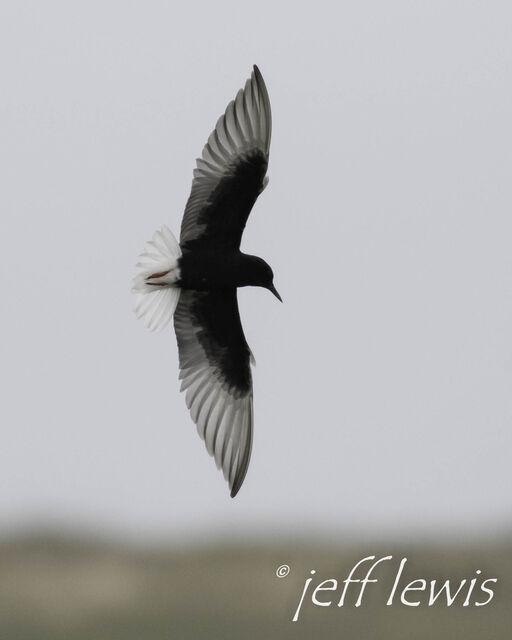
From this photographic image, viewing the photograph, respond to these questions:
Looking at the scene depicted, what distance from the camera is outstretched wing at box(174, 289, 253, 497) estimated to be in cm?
512

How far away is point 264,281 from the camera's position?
16.3 ft

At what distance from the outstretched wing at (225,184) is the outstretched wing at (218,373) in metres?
0.25

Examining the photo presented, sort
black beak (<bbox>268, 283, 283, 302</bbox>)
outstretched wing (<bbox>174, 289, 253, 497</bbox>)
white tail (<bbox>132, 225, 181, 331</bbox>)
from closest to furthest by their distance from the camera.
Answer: white tail (<bbox>132, 225, 181, 331</bbox>) → black beak (<bbox>268, 283, 283, 302</bbox>) → outstretched wing (<bbox>174, 289, 253, 497</bbox>)

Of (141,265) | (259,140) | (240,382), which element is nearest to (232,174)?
(259,140)

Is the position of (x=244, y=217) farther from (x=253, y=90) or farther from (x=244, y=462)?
(x=244, y=462)

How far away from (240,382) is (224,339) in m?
0.19

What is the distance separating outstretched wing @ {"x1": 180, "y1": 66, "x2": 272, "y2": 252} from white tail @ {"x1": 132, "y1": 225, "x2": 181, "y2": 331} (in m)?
0.08

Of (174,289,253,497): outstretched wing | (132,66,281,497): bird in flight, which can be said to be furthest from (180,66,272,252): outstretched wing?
(174,289,253,497): outstretched wing

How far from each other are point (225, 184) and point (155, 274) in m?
0.43

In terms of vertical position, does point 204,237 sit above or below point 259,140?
below

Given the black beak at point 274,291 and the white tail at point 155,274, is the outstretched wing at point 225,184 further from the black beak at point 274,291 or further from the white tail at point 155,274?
the black beak at point 274,291

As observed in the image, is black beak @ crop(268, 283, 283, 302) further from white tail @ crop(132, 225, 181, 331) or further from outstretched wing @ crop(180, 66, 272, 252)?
white tail @ crop(132, 225, 181, 331)

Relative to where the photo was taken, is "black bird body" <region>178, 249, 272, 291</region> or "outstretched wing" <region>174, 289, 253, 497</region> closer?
"black bird body" <region>178, 249, 272, 291</region>

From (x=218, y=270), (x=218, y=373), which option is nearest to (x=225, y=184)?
(x=218, y=270)
